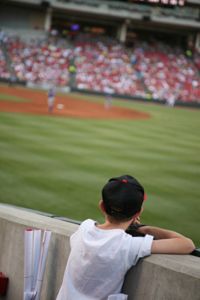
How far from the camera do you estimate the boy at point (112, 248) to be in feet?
10.3

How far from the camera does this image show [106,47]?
A: 50.1 metres

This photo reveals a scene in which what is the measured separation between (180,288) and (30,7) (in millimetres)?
51476

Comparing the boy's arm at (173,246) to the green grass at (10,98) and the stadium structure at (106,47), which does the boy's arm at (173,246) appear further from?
the stadium structure at (106,47)

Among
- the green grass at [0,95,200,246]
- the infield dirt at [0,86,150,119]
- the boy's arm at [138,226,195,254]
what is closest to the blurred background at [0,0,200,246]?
the green grass at [0,95,200,246]

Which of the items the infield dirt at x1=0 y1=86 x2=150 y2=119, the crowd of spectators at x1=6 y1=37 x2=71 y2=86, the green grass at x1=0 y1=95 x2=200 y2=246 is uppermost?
the crowd of spectators at x1=6 y1=37 x2=71 y2=86

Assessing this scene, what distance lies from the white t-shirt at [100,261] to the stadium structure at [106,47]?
35.0 metres

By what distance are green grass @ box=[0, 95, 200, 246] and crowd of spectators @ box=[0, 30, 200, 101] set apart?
67.2 ft

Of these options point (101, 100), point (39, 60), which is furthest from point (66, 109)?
point (39, 60)

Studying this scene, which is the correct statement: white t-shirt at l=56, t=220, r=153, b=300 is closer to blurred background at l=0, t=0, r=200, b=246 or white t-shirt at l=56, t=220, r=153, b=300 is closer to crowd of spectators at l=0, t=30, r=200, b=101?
blurred background at l=0, t=0, r=200, b=246

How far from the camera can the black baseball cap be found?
126 inches

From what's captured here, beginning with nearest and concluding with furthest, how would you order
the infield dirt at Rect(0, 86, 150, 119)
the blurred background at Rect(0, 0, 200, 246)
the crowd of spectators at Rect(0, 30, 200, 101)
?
the blurred background at Rect(0, 0, 200, 246) → the infield dirt at Rect(0, 86, 150, 119) → the crowd of spectators at Rect(0, 30, 200, 101)

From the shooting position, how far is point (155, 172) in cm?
1335

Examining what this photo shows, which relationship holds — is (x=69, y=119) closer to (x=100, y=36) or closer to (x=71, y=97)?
(x=71, y=97)

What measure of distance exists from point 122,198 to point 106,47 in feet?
158
